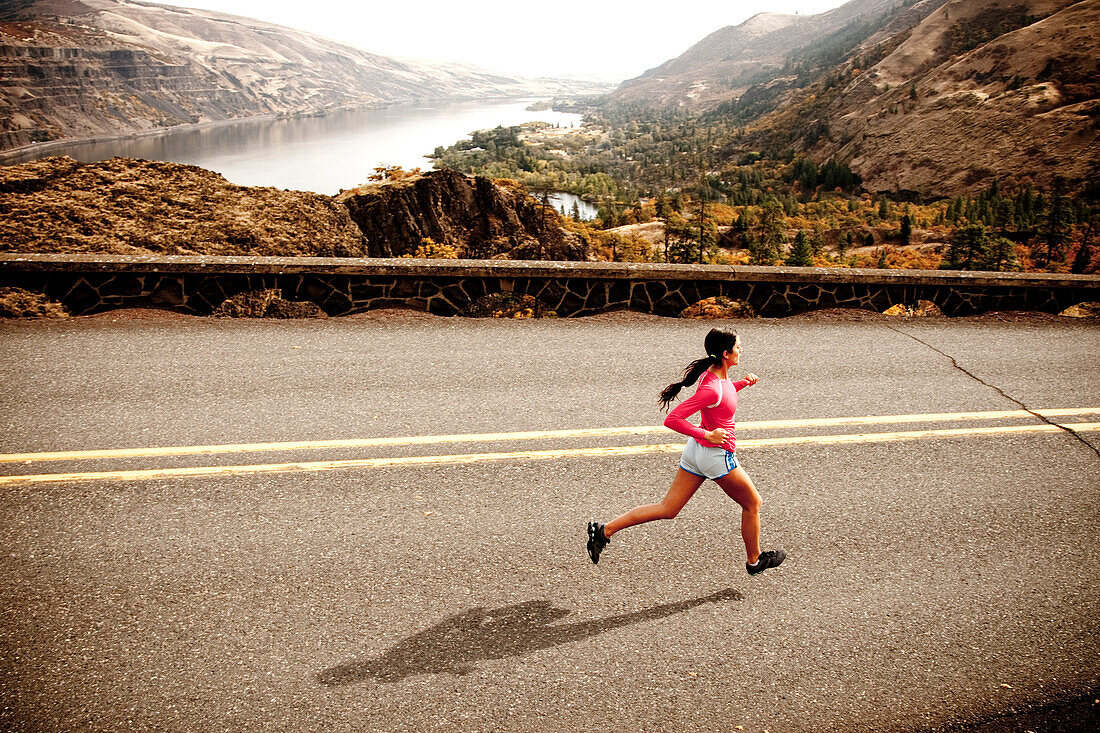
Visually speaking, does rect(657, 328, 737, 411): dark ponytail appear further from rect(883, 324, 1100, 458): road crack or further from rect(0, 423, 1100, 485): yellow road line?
rect(883, 324, 1100, 458): road crack

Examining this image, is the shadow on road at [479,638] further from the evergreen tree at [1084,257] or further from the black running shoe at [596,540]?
the evergreen tree at [1084,257]

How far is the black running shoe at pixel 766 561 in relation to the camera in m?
3.78

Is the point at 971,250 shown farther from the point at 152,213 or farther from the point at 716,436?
the point at 716,436

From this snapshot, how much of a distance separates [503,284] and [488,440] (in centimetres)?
381

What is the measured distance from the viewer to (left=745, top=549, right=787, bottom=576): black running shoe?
149 inches

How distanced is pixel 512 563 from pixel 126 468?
3.06 meters

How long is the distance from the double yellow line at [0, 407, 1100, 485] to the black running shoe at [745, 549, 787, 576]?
1.49m

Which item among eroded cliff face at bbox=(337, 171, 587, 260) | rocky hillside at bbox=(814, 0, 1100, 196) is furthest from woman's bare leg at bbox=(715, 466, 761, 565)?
rocky hillside at bbox=(814, 0, 1100, 196)

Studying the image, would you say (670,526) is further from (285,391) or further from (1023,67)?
(1023,67)

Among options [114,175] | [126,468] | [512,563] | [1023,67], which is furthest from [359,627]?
[1023,67]

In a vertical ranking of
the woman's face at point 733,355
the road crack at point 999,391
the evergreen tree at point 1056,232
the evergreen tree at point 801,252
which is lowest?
the evergreen tree at point 801,252

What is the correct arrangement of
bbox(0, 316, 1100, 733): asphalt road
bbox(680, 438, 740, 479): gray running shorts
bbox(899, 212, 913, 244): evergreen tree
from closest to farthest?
bbox(0, 316, 1100, 733): asphalt road
bbox(680, 438, 740, 479): gray running shorts
bbox(899, 212, 913, 244): evergreen tree

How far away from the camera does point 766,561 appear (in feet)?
12.5

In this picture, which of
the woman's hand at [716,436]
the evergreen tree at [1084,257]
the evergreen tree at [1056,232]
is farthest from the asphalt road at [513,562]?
the evergreen tree at [1056,232]
